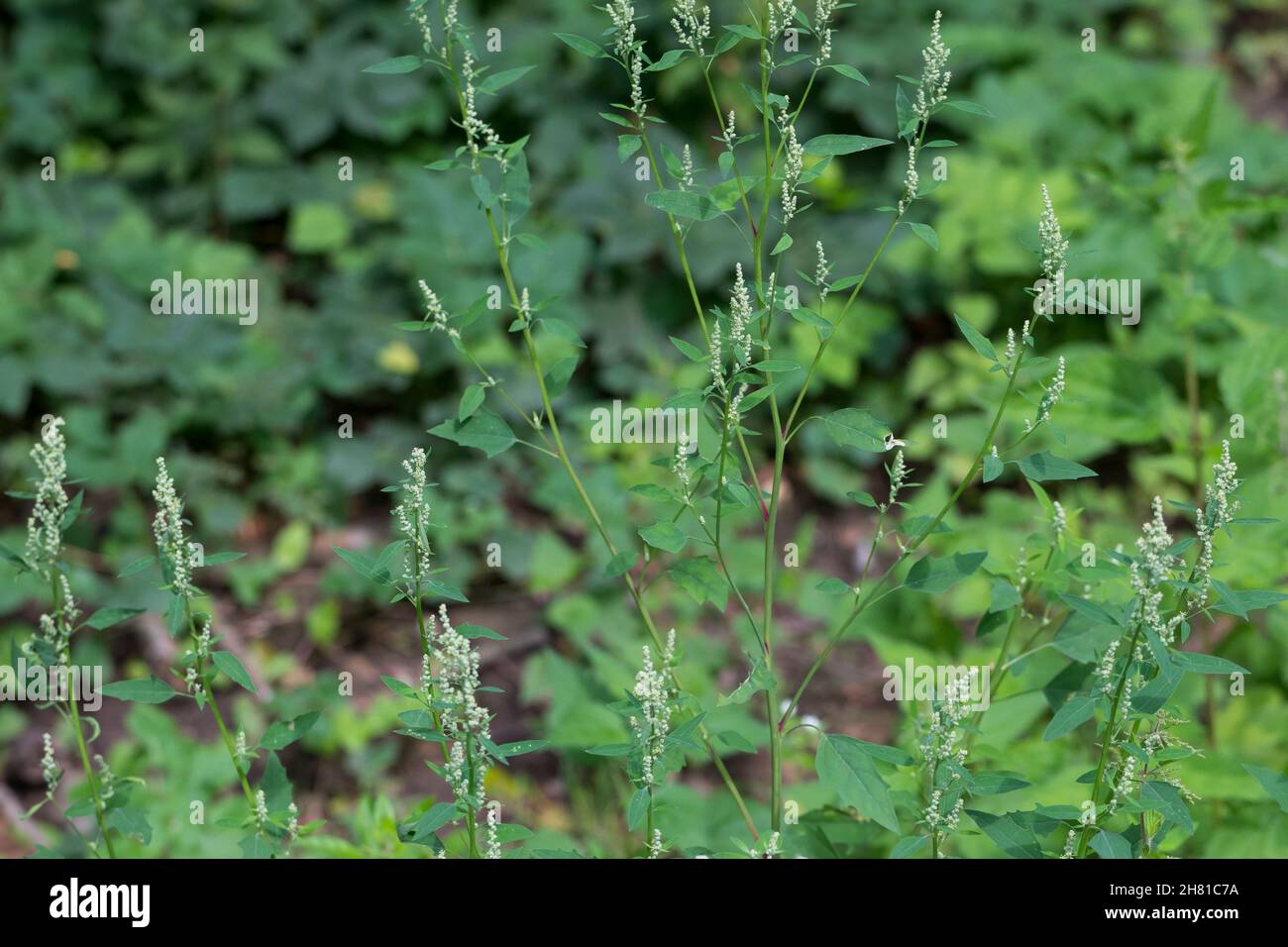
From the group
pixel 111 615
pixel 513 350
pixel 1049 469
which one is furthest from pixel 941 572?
pixel 513 350

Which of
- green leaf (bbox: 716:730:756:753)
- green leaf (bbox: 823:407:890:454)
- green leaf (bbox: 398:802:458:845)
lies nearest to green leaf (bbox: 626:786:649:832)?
green leaf (bbox: 716:730:756:753)

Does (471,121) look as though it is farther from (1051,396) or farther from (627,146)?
(1051,396)

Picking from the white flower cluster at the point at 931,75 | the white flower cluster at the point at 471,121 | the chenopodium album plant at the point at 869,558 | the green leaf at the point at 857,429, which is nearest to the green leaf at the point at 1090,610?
the chenopodium album plant at the point at 869,558

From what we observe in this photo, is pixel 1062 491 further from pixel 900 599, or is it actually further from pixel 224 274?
pixel 224 274

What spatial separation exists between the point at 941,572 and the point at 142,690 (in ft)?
3.92

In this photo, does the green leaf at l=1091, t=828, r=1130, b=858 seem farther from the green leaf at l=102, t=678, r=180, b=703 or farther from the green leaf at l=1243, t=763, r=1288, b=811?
the green leaf at l=102, t=678, r=180, b=703

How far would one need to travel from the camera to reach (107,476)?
3893 mm

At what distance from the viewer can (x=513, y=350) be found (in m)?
4.42

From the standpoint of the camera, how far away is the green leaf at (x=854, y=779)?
5.40 feet

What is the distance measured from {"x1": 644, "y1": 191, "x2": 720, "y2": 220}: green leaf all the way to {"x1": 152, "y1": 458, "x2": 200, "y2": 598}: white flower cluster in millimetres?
784

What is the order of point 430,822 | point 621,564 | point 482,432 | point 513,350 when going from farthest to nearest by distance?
point 513,350
point 482,432
point 621,564
point 430,822

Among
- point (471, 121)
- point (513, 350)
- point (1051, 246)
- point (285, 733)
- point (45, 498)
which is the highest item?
point (513, 350)

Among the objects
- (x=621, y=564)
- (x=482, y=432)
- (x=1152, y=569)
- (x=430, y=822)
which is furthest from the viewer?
(x=482, y=432)

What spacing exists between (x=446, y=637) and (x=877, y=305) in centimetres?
327
